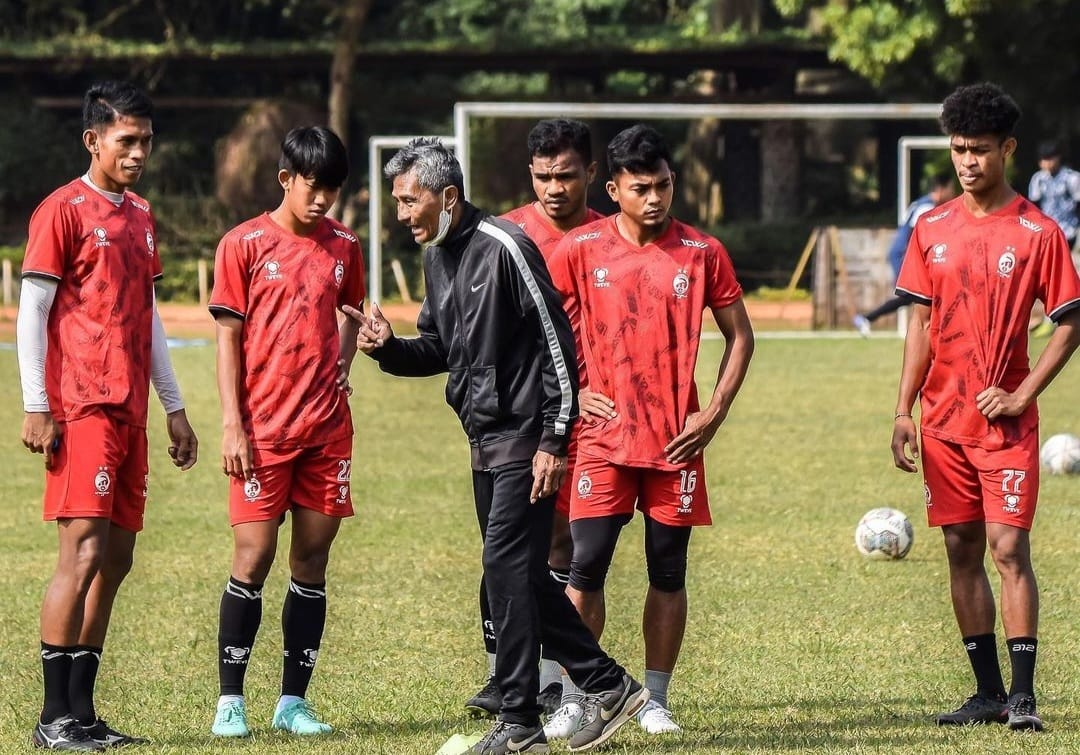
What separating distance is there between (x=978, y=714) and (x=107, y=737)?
3073 mm

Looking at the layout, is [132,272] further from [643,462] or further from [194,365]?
[194,365]

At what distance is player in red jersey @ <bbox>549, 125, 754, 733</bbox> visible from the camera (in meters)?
6.30

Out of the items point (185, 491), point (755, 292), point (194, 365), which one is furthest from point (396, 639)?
point (755, 292)

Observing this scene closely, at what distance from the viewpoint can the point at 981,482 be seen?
6.40 meters

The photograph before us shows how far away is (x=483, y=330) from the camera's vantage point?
5840 millimetres

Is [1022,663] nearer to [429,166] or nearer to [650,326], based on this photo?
[650,326]

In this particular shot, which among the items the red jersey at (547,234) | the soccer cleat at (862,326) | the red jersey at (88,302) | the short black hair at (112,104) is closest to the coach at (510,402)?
the red jersey at (547,234)

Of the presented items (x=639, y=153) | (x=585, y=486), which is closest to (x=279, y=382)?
(x=585, y=486)

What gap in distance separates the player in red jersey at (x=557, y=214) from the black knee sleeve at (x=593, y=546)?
0.47ft

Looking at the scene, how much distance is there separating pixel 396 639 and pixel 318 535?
5.51ft

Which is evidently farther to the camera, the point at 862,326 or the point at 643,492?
the point at 862,326

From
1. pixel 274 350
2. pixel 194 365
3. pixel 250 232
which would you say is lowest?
pixel 194 365

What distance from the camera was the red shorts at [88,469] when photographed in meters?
6.02

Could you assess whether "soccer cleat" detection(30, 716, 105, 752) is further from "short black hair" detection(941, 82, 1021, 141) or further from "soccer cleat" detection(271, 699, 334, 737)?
"short black hair" detection(941, 82, 1021, 141)
